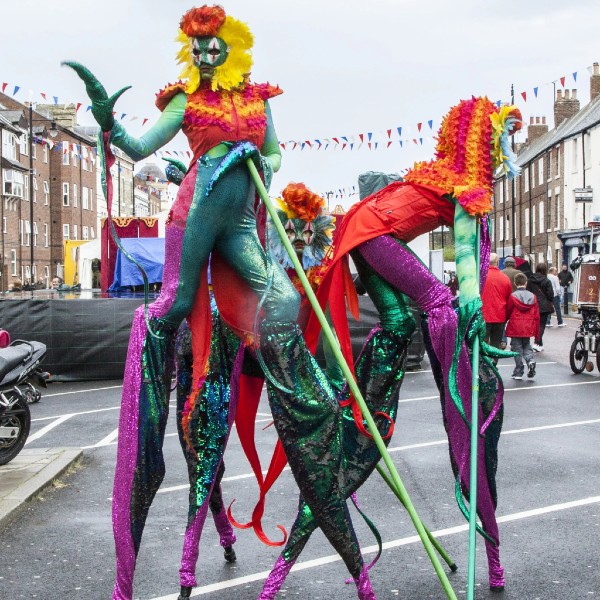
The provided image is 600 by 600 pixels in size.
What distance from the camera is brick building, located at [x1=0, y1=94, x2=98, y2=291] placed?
2515 inches

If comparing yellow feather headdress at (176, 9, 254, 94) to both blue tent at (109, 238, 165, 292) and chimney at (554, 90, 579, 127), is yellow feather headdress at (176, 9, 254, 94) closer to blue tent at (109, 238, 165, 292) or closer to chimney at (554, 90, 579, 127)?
blue tent at (109, 238, 165, 292)

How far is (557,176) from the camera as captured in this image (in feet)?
168

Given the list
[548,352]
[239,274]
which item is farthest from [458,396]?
[548,352]

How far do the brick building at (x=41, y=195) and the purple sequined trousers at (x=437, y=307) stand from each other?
5743 centimetres

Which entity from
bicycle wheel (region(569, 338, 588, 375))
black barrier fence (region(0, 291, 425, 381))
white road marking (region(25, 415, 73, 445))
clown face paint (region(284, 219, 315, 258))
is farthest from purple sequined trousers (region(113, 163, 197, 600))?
bicycle wheel (region(569, 338, 588, 375))

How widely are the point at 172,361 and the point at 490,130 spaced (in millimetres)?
1722

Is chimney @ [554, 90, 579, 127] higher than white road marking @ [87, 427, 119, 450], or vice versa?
chimney @ [554, 90, 579, 127]

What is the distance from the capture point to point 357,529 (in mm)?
5316

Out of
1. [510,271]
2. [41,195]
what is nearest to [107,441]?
[510,271]

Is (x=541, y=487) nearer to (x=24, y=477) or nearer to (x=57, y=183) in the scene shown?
(x=24, y=477)

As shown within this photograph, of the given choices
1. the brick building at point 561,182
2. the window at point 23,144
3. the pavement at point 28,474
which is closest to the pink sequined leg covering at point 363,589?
the pavement at point 28,474

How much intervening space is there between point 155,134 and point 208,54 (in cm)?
38

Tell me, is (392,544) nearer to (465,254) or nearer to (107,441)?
(465,254)

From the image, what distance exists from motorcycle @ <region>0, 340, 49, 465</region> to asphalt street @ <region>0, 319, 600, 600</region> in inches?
23.2
